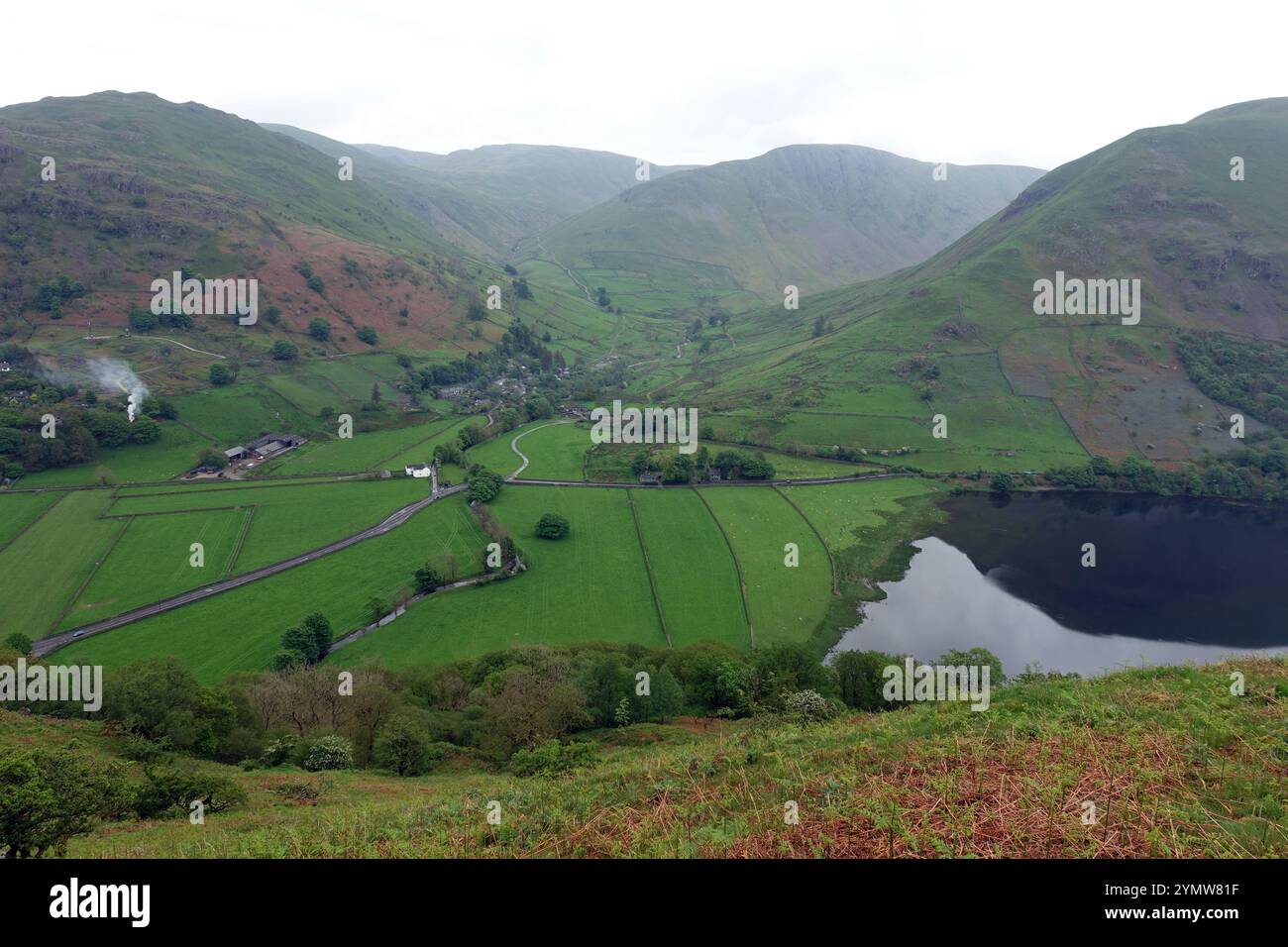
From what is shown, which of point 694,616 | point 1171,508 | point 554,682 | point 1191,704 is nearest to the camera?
point 1191,704

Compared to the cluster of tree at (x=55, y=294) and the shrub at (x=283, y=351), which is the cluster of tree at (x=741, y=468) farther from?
the cluster of tree at (x=55, y=294)

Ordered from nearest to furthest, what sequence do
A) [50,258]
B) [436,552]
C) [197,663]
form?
[197,663], [436,552], [50,258]

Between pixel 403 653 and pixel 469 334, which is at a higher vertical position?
pixel 469 334

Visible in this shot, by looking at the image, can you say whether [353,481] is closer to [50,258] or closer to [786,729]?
[786,729]

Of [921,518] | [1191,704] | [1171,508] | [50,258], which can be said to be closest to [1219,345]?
[1171,508]

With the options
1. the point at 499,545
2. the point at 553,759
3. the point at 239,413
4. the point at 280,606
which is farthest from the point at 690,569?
the point at 239,413

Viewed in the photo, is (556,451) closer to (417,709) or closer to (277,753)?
(417,709)
